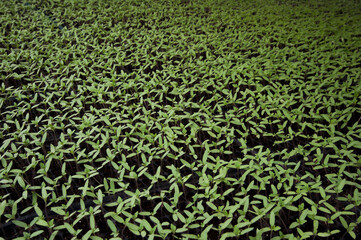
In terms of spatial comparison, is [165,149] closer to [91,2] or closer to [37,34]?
[37,34]

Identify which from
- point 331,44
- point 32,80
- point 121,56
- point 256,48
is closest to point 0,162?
point 32,80

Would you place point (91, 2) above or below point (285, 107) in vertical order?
above

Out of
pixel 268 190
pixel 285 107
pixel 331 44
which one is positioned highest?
pixel 331 44

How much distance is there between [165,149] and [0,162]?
119 cm

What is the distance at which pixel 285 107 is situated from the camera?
94.0 inches

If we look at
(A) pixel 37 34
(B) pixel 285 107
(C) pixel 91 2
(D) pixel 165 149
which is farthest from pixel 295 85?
(C) pixel 91 2

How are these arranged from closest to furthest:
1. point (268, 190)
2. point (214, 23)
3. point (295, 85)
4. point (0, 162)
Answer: point (268, 190)
point (0, 162)
point (295, 85)
point (214, 23)

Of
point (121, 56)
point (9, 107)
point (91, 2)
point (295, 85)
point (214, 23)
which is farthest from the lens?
point (91, 2)

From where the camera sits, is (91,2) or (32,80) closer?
(32,80)

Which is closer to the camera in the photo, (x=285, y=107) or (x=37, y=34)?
(x=285, y=107)

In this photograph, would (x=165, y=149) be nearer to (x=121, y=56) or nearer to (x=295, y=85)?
(x=295, y=85)

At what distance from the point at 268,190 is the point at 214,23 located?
3716 mm

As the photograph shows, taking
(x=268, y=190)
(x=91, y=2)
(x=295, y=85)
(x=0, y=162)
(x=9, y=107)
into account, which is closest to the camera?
(x=268, y=190)

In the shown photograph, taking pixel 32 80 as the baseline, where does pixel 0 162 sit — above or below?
below
